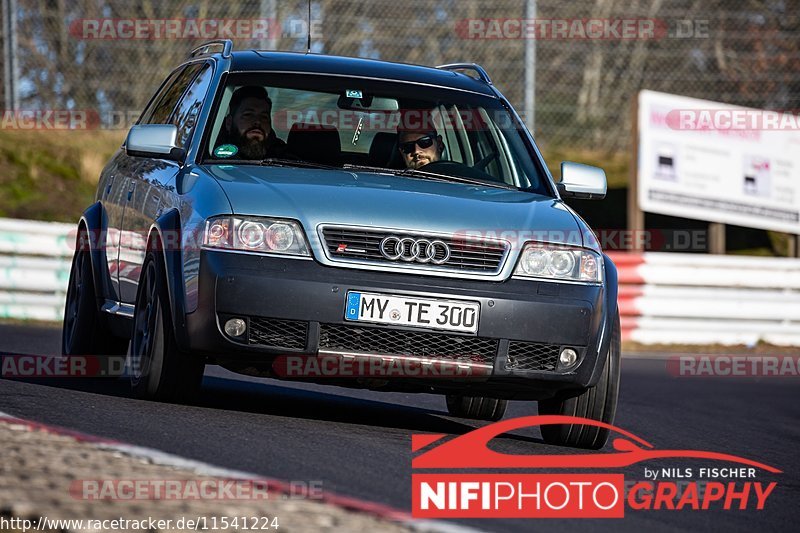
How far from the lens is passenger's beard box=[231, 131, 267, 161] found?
7457mm

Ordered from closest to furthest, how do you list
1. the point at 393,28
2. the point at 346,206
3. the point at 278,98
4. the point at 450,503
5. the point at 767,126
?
1. the point at 450,503
2. the point at 346,206
3. the point at 278,98
4. the point at 393,28
5. the point at 767,126

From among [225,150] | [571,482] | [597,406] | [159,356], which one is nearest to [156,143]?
[225,150]

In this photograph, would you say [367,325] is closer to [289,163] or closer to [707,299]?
[289,163]

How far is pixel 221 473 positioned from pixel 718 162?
15.2 m

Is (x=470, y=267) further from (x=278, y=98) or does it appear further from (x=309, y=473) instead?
(x=278, y=98)

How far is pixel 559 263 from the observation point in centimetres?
679

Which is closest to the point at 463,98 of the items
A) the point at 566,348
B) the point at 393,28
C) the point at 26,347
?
the point at 566,348

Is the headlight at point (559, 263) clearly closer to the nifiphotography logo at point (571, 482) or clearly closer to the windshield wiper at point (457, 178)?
the nifiphotography logo at point (571, 482)

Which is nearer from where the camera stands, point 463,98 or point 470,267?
point 470,267

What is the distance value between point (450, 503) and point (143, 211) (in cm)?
319

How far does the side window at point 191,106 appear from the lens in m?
7.80

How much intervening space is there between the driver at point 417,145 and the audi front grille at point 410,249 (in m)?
1.20

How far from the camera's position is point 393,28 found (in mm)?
18078

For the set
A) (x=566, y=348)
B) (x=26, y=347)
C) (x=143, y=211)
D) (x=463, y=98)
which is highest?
(x=463, y=98)
